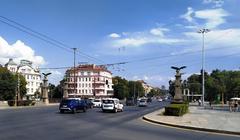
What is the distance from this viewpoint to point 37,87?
19250cm

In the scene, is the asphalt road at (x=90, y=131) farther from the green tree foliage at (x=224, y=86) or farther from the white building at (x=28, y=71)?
the white building at (x=28, y=71)

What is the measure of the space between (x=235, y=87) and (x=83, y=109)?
83898 millimetres

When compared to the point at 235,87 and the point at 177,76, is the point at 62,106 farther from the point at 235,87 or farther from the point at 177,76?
the point at 235,87

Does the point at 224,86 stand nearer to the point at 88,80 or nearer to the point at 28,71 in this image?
the point at 88,80

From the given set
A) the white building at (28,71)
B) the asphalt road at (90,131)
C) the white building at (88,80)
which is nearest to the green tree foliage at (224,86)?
the white building at (88,80)

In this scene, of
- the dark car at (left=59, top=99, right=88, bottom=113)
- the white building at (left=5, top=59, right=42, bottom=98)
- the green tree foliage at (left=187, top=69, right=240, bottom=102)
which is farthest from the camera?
the white building at (left=5, top=59, right=42, bottom=98)

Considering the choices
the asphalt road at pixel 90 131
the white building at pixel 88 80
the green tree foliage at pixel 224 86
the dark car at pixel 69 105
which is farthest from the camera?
the white building at pixel 88 80

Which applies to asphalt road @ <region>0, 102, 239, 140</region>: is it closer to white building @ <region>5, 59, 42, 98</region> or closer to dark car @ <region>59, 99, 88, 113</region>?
dark car @ <region>59, 99, 88, 113</region>

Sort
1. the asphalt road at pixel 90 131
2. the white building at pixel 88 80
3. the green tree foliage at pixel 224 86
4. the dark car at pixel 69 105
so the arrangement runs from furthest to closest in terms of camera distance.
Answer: the white building at pixel 88 80
the green tree foliage at pixel 224 86
the dark car at pixel 69 105
the asphalt road at pixel 90 131

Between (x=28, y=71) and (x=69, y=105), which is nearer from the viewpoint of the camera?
(x=69, y=105)

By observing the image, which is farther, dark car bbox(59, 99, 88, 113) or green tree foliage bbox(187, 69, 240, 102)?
green tree foliage bbox(187, 69, 240, 102)

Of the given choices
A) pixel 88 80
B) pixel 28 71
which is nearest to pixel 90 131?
pixel 88 80

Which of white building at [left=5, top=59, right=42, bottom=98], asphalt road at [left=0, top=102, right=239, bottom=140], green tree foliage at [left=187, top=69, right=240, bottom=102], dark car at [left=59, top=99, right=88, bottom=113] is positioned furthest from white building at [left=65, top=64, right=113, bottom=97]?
asphalt road at [left=0, top=102, right=239, bottom=140]

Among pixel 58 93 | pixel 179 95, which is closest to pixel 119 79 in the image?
pixel 58 93
